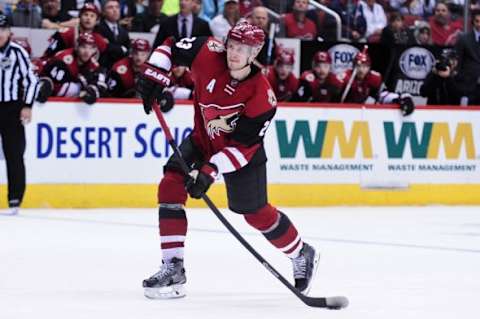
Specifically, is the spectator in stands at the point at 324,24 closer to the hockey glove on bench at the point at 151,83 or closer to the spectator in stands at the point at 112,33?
the spectator in stands at the point at 112,33

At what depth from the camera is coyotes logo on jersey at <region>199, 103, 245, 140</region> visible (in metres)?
5.21

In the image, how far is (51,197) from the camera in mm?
9680

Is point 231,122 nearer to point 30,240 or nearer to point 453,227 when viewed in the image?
point 30,240

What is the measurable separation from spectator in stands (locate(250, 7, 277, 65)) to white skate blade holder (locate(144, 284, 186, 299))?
18.6 feet

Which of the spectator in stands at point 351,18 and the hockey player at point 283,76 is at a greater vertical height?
the spectator in stands at point 351,18

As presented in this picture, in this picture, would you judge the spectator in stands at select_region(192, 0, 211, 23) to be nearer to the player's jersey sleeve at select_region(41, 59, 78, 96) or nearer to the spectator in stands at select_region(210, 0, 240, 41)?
the spectator in stands at select_region(210, 0, 240, 41)

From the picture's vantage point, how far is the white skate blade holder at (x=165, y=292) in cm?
524

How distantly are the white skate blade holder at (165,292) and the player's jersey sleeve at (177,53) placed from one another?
3.24 feet

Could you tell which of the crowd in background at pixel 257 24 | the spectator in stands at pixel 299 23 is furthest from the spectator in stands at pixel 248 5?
the spectator in stands at pixel 299 23

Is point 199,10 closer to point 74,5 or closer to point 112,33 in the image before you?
point 112,33

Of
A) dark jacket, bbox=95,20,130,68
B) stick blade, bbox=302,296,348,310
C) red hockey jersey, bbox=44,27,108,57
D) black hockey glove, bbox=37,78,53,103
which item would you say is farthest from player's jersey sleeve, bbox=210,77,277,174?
dark jacket, bbox=95,20,130,68

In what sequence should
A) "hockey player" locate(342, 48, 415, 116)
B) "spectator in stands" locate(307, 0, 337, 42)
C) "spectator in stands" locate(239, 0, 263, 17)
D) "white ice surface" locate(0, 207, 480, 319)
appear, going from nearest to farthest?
"white ice surface" locate(0, 207, 480, 319) < "hockey player" locate(342, 48, 415, 116) < "spectator in stands" locate(239, 0, 263, 17) < "spectator in stands" locate(307, 0, 337, 42)

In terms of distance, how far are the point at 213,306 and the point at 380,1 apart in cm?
769

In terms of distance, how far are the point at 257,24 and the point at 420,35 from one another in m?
2.19
